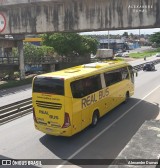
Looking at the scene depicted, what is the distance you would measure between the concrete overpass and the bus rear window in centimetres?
1130

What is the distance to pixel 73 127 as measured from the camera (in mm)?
13398

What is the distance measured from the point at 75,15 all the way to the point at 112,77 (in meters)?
8.45

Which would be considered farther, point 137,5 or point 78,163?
point 137,5

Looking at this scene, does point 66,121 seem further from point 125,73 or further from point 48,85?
point 125,73

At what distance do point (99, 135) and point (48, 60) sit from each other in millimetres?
37190

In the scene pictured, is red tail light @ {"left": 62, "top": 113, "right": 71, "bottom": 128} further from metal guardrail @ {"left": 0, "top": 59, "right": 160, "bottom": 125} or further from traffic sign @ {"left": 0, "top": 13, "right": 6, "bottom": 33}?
traffic sign @ {"left": 0, "top": 13, "right": 6, "bottom": 33}

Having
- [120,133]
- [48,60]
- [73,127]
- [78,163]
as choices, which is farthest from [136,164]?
[48,60]

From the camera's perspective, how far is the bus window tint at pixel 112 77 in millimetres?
17592

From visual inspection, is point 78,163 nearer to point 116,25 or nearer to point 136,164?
point 136,164

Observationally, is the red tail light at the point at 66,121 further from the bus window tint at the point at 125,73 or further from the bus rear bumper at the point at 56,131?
the bus window tint at the point at 125,73

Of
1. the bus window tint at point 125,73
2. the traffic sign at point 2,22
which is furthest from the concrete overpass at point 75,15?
the bus window tint at point 125,73

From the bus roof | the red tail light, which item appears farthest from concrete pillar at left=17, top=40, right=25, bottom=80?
the red tail light

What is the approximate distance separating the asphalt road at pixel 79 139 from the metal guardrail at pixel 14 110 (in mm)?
478

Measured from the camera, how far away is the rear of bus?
1319 centimetres
